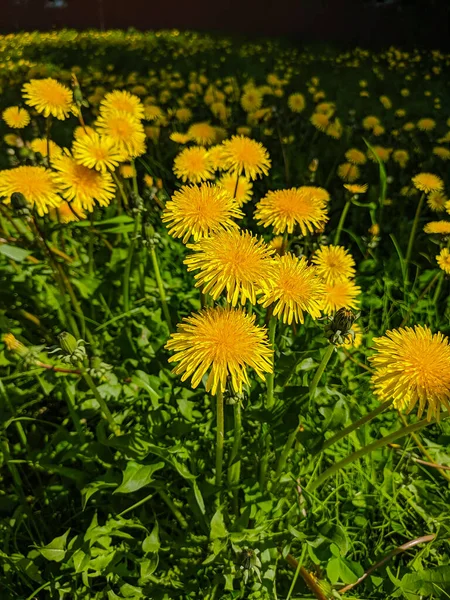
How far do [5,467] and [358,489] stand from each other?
3.43 feet

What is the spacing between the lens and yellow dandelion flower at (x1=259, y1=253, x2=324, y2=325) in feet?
2.86

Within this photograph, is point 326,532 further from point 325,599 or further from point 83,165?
point 83,165

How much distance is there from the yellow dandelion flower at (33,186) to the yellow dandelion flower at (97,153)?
100 millimetres

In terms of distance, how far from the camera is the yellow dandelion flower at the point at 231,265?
80 centimetres

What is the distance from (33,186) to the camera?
4.09 ft

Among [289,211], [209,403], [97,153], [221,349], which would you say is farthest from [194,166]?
[221,349]

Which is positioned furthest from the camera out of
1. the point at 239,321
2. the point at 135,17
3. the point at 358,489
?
the point at 135,17

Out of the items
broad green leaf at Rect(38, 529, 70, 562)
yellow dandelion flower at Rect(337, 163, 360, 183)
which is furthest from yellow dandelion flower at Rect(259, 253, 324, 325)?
yellow dandelion flower at Rect(337, 163, 360, 183)

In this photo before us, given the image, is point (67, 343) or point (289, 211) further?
point (289, 211)

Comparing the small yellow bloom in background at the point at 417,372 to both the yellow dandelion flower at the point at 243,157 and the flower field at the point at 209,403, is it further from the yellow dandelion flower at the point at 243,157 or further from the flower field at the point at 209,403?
the yellow dandelion flower at the point at 243,157

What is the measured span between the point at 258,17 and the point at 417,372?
9888mm

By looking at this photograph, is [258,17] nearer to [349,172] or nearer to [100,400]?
[349,172]

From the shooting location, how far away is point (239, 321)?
0.82 metres

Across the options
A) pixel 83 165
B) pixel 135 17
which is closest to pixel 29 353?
pixel 83 165
